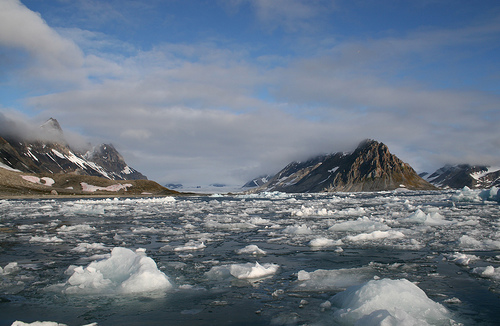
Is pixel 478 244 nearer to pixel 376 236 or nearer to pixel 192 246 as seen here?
pixel 376 236

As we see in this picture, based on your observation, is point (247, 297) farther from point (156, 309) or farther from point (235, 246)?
point (235, 246)

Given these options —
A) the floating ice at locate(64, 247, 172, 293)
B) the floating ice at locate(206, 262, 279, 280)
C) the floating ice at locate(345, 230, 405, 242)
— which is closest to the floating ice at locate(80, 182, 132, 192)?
the floating ice at locate(345, 230, 405, 242)

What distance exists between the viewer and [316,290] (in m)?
6.74

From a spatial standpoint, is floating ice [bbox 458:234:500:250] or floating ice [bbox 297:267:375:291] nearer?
floating ice [bbox 297:267:375:291]

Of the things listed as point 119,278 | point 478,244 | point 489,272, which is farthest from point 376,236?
point 119,278

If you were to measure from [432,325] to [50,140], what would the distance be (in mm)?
223853

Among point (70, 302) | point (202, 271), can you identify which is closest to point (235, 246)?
point (202, 271)

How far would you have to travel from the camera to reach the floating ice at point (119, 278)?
6848 mm

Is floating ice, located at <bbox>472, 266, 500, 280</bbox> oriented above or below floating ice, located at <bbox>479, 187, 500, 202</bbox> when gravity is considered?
below

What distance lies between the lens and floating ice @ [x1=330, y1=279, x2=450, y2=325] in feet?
15.6

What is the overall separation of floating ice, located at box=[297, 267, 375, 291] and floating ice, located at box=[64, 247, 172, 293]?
2.96 metres

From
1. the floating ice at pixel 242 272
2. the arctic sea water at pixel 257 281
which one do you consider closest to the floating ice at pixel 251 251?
the arctic sea water at pixel 257 281

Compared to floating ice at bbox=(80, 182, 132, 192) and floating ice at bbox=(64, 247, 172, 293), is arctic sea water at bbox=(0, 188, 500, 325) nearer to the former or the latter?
floating ice at bbox=(64, 247, 172, 293)

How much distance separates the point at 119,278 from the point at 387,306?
562cm
